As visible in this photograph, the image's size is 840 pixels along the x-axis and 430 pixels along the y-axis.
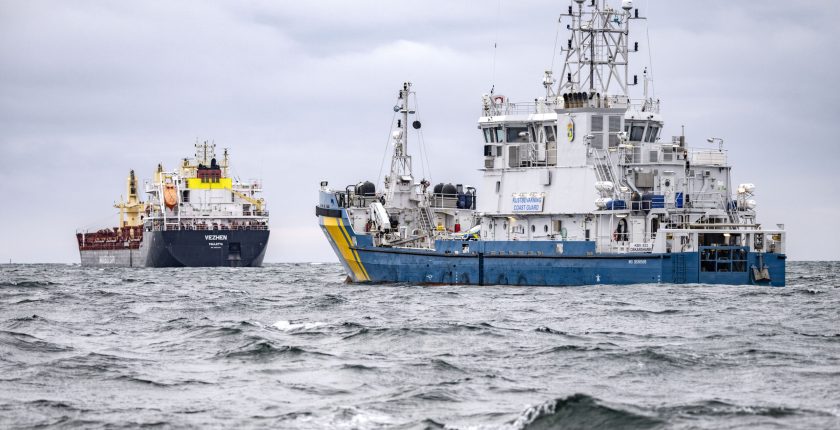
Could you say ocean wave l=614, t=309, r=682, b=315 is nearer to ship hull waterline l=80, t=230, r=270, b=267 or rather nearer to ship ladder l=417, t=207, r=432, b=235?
ship ladder l=417, t=207, r=432, b=235

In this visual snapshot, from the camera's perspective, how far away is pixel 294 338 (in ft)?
90.3

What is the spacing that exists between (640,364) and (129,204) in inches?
4244

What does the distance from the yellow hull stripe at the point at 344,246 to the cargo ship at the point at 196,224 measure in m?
40.2

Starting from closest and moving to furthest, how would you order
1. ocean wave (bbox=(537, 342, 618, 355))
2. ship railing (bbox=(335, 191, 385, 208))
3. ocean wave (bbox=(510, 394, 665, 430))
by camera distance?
ocean wave (bbox=(510, 394, 665, 430))
ocean wave (bbox=(537, 342, 618, 355))
ship railing (bbox=(335, 191, 385, 208))

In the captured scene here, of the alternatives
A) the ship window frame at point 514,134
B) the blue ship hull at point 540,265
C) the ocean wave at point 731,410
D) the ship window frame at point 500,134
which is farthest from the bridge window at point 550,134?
the ocean wave at point 731,410

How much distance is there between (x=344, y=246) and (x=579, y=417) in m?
37.6

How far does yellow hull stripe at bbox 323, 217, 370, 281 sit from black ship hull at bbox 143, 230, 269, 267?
39972 mm

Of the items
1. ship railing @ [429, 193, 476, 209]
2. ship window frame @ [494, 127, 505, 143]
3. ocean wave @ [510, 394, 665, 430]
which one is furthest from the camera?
ship railing @ [429, 193, 476, 209]

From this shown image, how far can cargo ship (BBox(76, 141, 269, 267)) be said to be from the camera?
308 ft

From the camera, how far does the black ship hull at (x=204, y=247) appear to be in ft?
307

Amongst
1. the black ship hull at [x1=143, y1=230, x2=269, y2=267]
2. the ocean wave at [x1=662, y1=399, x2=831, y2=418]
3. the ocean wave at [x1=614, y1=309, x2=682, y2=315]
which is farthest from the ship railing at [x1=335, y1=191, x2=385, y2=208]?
the black ship hull at [x1=143, y1=230, x2=269, y2=267]

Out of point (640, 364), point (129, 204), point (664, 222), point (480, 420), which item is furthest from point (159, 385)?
point (129, 204)

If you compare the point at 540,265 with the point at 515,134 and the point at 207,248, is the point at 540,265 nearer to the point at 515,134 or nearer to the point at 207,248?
the point at 515,134

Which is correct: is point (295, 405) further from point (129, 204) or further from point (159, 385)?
point (129, 204)
